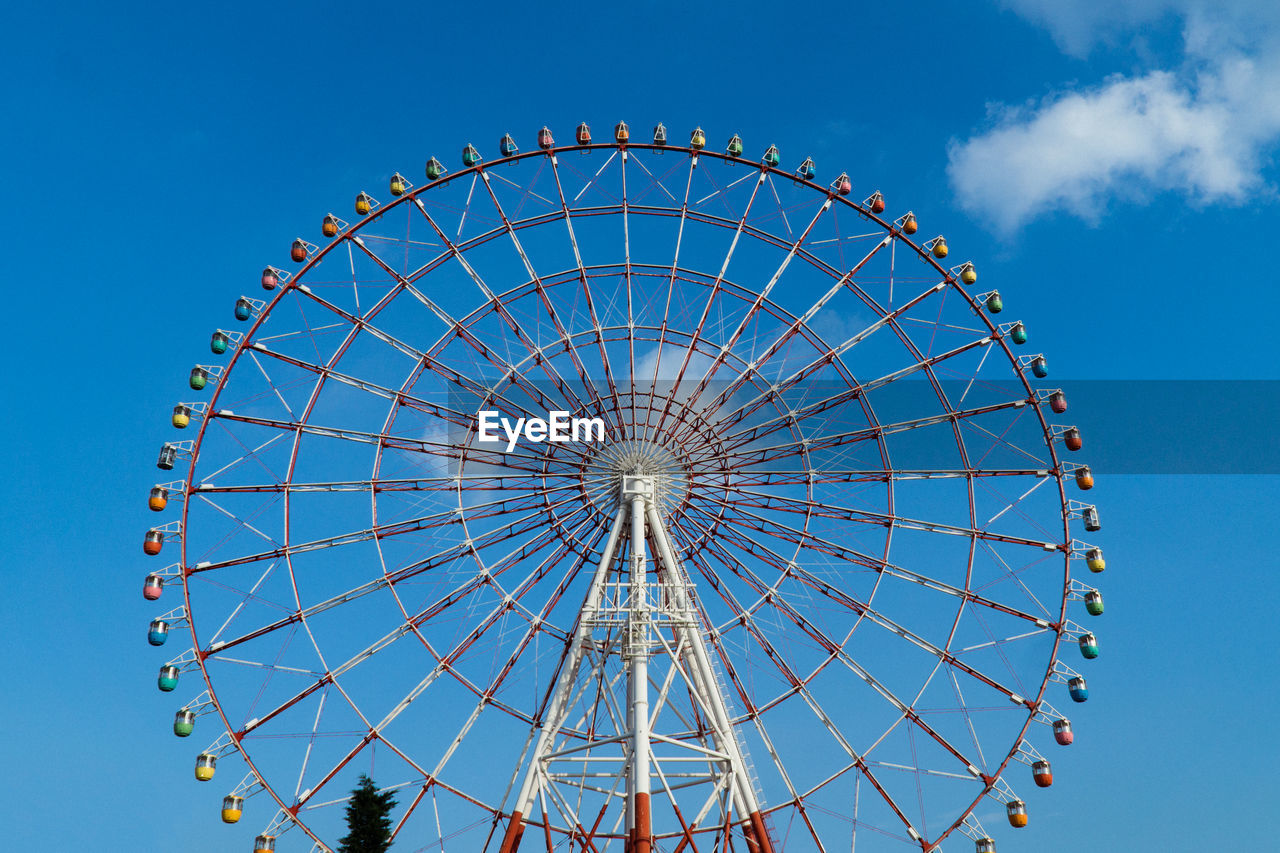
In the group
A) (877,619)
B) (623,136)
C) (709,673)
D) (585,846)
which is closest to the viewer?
(585,846)

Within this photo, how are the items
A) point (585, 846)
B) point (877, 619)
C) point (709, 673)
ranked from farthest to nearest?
point (877, 619) → point (709, 673) → point (585, 846)

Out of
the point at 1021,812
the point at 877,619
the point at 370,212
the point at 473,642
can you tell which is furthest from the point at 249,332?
the point at 1021,812

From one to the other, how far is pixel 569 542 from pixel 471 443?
414cm

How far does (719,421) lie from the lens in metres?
37.1

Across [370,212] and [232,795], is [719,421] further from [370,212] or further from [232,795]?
[232,795]

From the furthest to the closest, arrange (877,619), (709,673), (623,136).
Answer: (623,136)
(877,619)
(709,673)

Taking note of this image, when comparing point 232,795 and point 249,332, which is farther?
point 249,332

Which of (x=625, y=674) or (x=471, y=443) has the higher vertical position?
(x=471, y=443)

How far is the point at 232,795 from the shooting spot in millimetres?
32719

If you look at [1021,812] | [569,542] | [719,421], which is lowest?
[1021,812]

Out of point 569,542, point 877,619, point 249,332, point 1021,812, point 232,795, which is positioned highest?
point 249,332

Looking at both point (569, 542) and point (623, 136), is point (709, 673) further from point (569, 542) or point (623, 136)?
point (623, 136)

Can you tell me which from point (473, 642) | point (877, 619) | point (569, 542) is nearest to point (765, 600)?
point (877, 619)

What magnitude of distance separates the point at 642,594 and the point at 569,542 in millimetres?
4158
